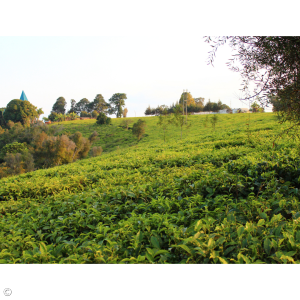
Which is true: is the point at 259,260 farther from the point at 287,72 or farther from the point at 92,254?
the point at 287,72

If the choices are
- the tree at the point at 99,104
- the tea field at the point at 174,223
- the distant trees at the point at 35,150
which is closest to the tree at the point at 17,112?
the distant trees at the point at 35,150

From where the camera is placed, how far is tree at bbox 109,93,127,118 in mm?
66625

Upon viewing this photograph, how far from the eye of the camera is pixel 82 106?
80375 mm

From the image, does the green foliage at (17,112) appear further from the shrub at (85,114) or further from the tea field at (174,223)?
Result: the tea field at (174,223)

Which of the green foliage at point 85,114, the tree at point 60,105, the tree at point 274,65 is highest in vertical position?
the tree at point 60,105

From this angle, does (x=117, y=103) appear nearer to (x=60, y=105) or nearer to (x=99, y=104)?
(x=99, y=104)

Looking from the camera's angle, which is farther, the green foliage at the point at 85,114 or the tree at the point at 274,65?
the green foliage at the point at 85,114

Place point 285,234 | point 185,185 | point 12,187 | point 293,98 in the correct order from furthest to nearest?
point 12,187, point 185,185, point 293,98, point 285,234

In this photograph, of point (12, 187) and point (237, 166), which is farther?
point (12, 187)

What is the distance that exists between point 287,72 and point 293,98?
1.37 feet

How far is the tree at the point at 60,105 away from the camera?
249 feet

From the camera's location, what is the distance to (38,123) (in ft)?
132

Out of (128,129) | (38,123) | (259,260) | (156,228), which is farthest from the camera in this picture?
(128,129)

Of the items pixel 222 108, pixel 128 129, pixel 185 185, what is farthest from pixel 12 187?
pixel 222 108
